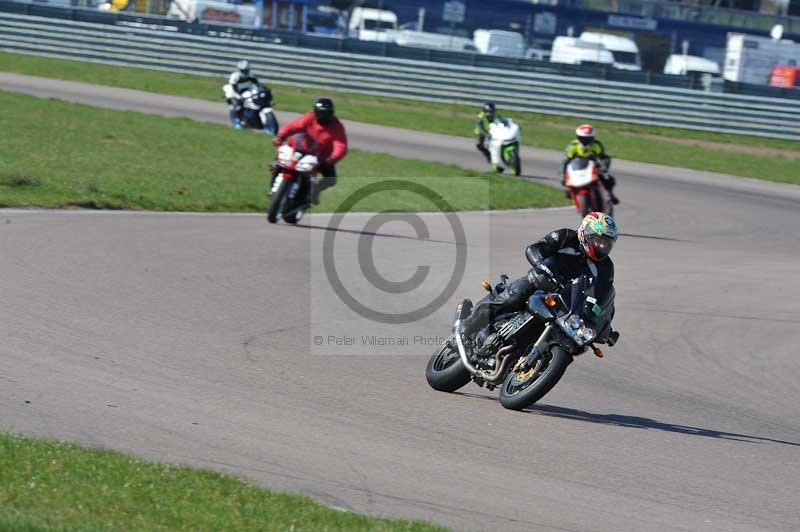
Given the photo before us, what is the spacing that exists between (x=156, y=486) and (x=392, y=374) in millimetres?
3426

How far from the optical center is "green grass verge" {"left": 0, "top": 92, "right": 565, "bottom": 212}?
49.8 feet

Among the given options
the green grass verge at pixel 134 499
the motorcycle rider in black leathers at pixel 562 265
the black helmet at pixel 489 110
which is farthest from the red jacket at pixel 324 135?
the green grass verge at pixel 134 499

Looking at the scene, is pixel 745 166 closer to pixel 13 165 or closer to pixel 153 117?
pixel 153 117

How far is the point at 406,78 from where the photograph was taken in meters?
33.1

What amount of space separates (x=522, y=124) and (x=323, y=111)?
58.6 ft

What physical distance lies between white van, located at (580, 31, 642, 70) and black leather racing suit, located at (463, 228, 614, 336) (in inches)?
1212

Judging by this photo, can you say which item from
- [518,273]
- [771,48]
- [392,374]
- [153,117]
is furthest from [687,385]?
[771,48]

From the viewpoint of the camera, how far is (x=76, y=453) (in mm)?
5410

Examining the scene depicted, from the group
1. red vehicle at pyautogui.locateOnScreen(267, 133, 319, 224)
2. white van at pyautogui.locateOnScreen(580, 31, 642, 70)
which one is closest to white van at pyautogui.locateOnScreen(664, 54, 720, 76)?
white van at pyautogui.locateOnScreen(580, 31, 642, 70)

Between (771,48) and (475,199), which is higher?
(771,48)

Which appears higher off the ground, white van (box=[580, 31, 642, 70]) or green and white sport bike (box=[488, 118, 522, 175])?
white van (box=[580, 31, 642, 70])

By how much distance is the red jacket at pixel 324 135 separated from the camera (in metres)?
14.7

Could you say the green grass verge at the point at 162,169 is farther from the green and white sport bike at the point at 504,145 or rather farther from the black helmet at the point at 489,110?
the black helmet at the point at 489,110

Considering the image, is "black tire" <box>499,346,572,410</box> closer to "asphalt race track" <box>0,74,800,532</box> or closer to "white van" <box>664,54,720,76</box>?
"asphalt race track" <box>0,74,800,532</box>
